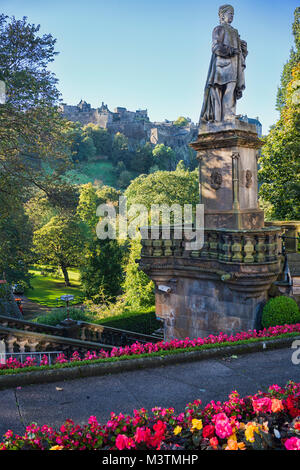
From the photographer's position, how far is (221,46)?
13.4 meters

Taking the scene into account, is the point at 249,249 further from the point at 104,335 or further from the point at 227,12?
the point at 227,12

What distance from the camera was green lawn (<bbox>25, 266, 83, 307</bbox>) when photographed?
1551 inches

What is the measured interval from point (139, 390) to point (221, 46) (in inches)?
465

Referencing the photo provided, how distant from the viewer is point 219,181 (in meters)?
13.3

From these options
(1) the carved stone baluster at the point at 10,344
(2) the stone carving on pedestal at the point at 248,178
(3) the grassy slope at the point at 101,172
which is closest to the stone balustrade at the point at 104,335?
(1) the carved stone baluster at the point at 10,344

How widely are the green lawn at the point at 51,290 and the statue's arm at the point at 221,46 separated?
27445 millimetres

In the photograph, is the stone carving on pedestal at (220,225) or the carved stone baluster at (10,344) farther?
the stone carving on pedestal at (220,225)

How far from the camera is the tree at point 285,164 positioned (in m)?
22.3

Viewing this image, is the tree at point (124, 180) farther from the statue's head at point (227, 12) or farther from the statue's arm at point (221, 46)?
the statue's arm at point (221, 46)

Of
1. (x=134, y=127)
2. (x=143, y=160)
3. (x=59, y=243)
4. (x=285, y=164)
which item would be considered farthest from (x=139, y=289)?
(x=134, y=127)

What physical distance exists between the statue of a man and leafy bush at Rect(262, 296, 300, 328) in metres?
6.44

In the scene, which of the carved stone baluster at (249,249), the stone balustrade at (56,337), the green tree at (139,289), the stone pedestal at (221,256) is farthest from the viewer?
the green tree at (139,289)

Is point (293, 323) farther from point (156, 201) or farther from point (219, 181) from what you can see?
point (156, 201)

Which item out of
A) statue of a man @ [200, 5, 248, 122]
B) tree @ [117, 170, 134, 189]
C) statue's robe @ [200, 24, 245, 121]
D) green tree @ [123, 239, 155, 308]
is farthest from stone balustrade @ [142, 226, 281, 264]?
A: tree @ [117, 170, 134, 189]
